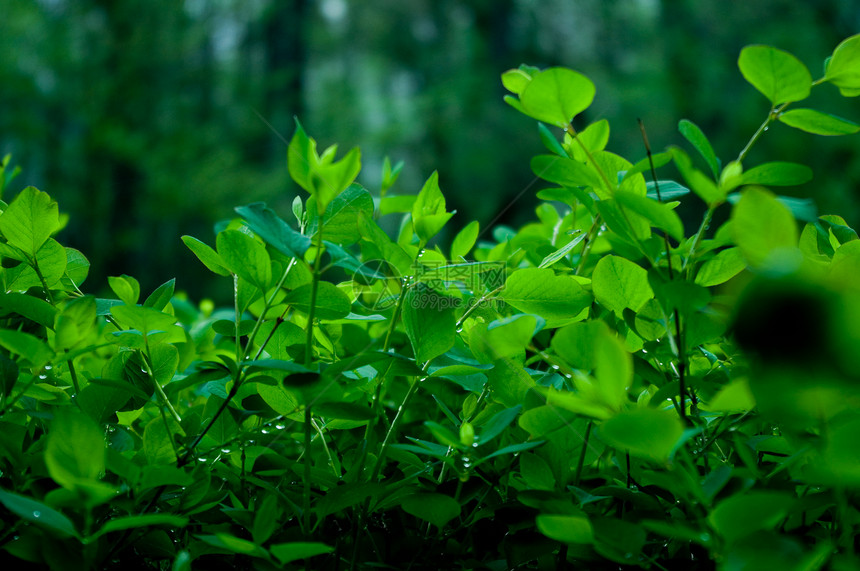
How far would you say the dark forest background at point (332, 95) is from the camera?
15.3 feet

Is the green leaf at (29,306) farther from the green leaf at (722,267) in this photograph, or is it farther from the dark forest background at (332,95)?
the dark forest background at (332,95)

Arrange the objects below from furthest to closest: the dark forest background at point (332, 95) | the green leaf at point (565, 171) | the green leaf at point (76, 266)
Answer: the dark forest background at point (332, 95) → the green leaf at point (76, 266) → the green leaf at point (565, 171)

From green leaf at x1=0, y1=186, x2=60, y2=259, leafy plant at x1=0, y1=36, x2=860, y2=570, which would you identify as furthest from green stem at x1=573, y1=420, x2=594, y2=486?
green leaf at x1=0, y1=186, x2=60, y2=259

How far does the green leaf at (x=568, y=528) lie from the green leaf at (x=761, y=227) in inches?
4.4

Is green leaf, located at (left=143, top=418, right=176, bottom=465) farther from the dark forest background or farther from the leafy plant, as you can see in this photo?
the dark forest background

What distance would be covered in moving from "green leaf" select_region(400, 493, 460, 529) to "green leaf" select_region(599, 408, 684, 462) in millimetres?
91

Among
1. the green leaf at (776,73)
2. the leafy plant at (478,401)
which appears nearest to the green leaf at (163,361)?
the leafy plant at (478,401)

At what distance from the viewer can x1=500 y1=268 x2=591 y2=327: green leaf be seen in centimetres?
31

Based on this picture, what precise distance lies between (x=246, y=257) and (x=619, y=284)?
20 cm

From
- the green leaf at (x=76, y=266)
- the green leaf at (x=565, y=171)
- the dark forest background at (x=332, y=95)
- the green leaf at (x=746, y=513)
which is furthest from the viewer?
the dark forest background at (x=332, y=95)

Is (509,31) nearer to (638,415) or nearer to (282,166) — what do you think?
(282,166)

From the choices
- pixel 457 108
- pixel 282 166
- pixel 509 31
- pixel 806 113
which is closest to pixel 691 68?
pixel 509 31

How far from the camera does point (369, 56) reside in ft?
21.0

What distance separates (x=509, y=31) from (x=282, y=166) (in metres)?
2.63
